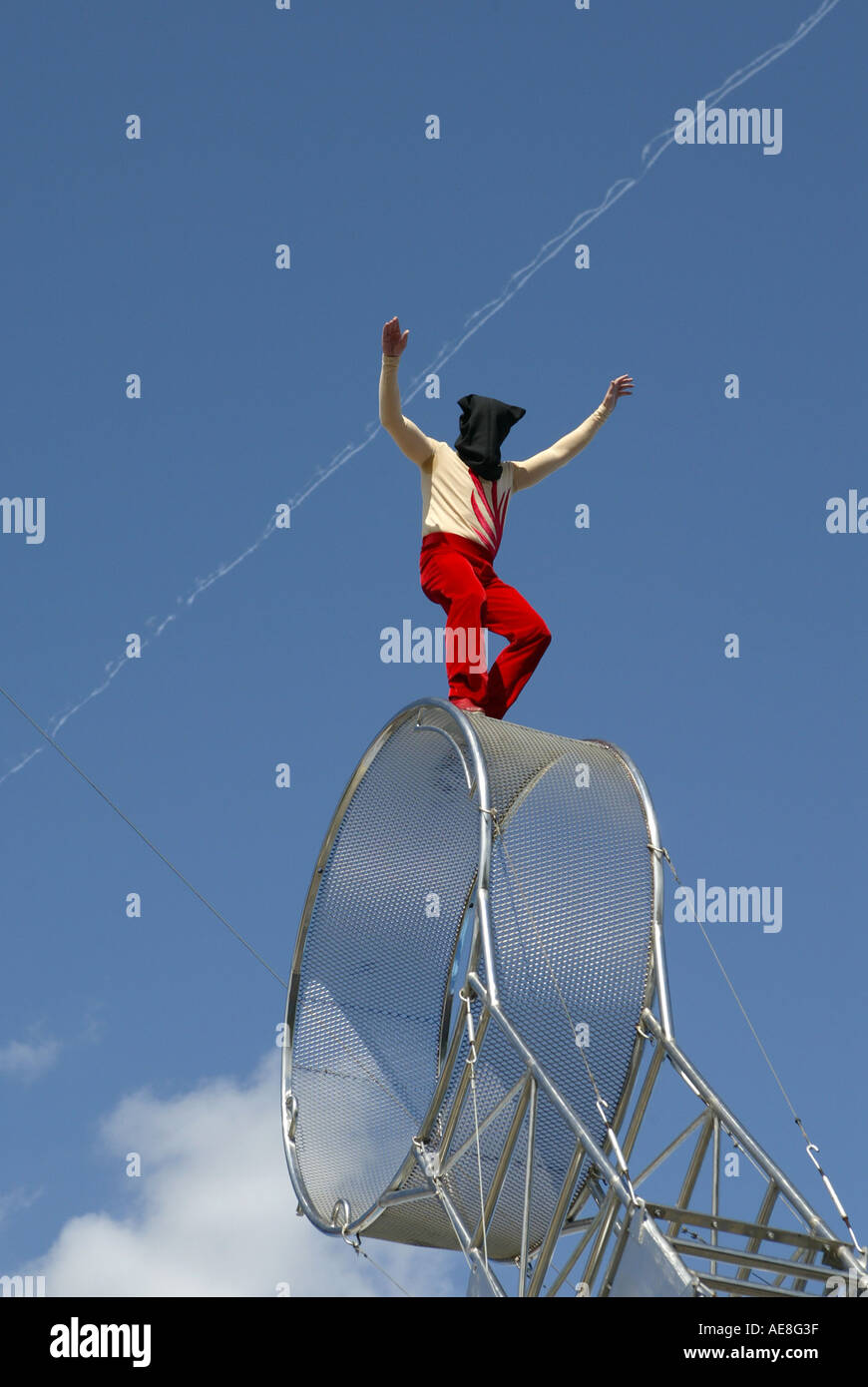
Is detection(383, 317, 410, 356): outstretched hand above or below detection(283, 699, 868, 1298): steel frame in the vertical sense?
above

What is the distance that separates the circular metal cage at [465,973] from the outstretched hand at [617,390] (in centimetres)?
314

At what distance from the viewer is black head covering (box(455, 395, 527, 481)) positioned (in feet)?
51.9

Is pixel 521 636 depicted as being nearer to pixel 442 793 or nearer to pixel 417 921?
pixel 442 793

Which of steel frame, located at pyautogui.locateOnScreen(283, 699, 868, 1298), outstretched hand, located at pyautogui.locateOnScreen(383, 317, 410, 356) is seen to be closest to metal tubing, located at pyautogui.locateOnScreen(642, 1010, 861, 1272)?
steel frame, located at pyautogui.locateOnScreen(283, 699, 868, 1298)

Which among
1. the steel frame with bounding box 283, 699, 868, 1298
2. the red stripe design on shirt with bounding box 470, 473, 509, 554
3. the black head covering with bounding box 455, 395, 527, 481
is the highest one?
the black head covering with bounding box 455, 395, 527, 481

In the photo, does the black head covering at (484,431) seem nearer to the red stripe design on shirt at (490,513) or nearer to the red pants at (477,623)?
the red stripe design on shirt at (490,513)

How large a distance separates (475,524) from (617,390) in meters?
1.86

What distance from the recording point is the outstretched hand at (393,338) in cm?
1491

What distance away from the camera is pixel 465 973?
13172 mm

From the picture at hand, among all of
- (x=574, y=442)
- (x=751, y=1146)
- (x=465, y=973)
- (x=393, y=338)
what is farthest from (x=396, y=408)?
(x=751, y=1146)

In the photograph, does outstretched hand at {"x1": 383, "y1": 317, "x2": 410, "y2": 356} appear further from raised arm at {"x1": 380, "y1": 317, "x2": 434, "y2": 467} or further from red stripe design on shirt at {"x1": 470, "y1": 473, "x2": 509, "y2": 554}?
red stripe design on shirt at {"x1": 470, "y1": 473, "x2": 509, "y2": 554}

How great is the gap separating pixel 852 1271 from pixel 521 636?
5.76m
